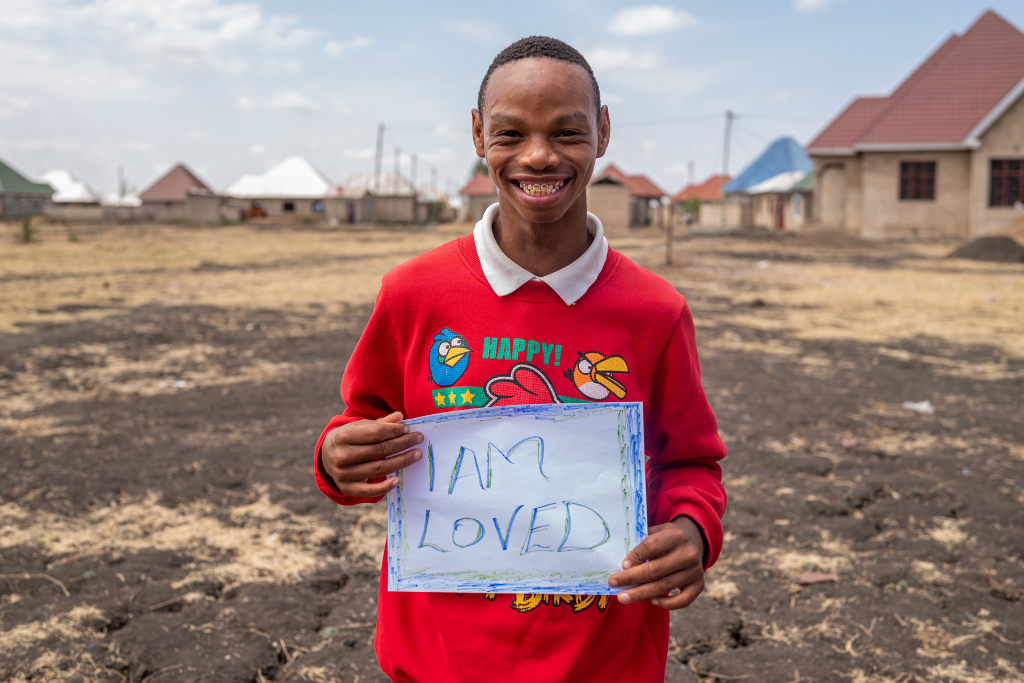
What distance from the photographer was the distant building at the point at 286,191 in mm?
49719

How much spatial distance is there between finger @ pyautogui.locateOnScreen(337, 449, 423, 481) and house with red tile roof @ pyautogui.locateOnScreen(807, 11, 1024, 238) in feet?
82.0

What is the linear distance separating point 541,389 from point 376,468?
0.31 metres

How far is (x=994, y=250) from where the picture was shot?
16734 millimetres

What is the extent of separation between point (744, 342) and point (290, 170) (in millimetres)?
49734

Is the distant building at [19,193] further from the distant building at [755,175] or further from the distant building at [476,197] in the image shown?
the distant building at [755,175]

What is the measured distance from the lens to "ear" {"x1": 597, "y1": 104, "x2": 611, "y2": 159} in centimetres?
141

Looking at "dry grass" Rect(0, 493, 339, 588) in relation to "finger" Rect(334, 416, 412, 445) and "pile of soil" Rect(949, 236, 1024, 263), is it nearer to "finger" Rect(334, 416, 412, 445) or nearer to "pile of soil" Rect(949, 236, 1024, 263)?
"finger" Rect(334, 416, 412, 445)

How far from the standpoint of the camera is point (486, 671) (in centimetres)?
128

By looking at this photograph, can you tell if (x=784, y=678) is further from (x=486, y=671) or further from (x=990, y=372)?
(x=990, y=372)

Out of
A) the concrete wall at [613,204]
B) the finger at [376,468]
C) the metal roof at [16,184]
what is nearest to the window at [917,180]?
the concrete wall at [613,204]

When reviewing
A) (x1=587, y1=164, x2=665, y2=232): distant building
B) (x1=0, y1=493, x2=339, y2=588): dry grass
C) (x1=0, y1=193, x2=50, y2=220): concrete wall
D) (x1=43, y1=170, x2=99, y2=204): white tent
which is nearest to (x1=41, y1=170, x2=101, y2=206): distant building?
(x1=43, y1=170, x2=99, y2=204): white tent

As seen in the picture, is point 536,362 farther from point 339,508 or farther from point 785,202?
point 785,202

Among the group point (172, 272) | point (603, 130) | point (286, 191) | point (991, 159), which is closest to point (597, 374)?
point (603, 130)

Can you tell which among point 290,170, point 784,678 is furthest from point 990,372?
point 290,170
